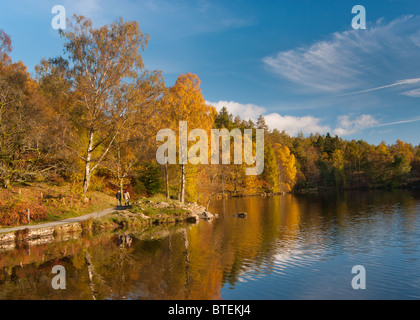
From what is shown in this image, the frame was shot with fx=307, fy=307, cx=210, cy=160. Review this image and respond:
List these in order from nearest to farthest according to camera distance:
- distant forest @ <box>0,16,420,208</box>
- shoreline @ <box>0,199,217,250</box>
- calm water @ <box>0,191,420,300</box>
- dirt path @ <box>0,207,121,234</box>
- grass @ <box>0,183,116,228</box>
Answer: calm water @ <box>0,191,420,300</box>, shoreline @ <box>0,199,217,250</box>, dirt path @ <box>0,207,121,234</box>, grass @ <box>0,183,116,228</box>, distant forest @ <box>0,16,420,208</box>

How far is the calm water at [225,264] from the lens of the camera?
37.3ft

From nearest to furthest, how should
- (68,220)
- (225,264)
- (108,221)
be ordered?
(225,264) < (68,220) < (108,221)

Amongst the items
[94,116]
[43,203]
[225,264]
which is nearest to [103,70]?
[94,116]

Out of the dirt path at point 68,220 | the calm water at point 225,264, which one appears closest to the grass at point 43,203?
the dirt path at point 68,220

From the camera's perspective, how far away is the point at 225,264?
49.3ft

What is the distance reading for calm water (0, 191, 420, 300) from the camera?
448 inches

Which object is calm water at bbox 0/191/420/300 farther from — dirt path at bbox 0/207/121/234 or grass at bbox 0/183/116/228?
grass at bbox 0/183/116/228

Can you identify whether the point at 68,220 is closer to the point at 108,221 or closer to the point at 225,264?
the point at 108,221

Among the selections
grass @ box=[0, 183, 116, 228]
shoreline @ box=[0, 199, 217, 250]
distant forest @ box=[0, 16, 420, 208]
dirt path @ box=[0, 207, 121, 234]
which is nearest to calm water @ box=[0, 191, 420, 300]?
shoreline @ box=[0, 199, 217, 250]

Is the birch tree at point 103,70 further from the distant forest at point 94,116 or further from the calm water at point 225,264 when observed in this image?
the calm water at point 225,264

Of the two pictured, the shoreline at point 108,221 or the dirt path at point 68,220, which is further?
the dirt path at point 68,220

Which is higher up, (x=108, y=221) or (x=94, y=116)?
(x=94, y=116)

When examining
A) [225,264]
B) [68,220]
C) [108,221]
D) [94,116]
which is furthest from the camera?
[94,116]
